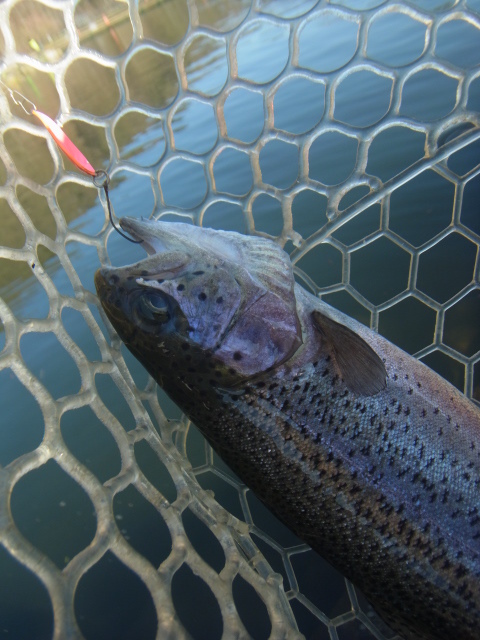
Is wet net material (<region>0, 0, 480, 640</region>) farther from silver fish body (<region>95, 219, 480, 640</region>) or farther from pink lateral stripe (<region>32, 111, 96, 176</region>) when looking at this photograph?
silver fish body (<region>95, 219, 480, 640</region>)

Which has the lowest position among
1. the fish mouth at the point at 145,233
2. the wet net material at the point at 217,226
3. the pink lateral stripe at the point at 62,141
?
the wet net material at the point at 217,226

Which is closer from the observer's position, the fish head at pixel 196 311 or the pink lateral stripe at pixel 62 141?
the fish head at pixel 196 311

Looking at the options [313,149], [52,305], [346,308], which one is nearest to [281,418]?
[52,305]

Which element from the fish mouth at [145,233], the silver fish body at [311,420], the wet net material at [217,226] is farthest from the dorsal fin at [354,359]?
the wet net material at [217,226]

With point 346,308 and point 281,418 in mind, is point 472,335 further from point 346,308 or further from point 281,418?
point 281,418

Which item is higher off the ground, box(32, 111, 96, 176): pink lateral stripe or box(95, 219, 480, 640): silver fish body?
box(32, 111, 96, 176): pink lateral stripe

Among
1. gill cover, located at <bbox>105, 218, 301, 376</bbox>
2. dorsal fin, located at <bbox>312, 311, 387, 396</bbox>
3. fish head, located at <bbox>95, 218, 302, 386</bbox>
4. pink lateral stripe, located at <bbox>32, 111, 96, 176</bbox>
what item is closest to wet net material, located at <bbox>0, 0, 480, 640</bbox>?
pink lateral stripe, located at <bbox>32, 111, 96, 176</bbox>

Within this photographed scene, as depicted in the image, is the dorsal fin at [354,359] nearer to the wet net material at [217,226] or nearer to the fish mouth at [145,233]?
the fish mouth at [145,233]

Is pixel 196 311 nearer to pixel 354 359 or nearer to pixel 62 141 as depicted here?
pixel 354 359
